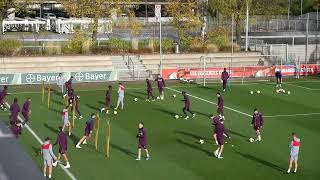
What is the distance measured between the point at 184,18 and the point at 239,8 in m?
6.25

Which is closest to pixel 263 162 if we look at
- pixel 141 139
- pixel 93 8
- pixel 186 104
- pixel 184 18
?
pixel 141 139

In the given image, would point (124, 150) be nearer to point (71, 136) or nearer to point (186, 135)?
point (71, 136)

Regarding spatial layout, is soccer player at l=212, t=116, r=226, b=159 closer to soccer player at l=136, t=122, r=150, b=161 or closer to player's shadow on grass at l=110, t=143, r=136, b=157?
soccer player at l=136, t=122, r=150, b=161

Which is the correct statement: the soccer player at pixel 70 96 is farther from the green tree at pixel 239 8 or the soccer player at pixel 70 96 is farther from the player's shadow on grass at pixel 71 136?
the green tree at pixel 239 8

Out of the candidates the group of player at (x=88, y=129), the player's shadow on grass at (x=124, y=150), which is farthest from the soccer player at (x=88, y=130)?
the player's shadow on grass at (x=124, y=150)

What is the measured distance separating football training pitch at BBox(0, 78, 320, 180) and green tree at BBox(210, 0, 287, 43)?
764 inches

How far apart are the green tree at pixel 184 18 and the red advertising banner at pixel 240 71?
1058 cm

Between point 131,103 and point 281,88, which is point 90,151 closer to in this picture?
point 131,103

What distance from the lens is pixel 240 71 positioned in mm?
50781

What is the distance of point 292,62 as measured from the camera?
182 ft

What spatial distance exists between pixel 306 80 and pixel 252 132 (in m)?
22.3

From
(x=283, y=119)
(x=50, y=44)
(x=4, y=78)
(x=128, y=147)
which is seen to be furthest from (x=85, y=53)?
(x=128, y=147)

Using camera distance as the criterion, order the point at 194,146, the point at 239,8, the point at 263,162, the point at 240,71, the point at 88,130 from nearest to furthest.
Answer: the point at 263,162 < the point at 88,130 < the point at 194,146 < the point at 240,71 < the point at 239,8

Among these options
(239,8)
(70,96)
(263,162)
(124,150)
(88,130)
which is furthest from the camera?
(239,8)
